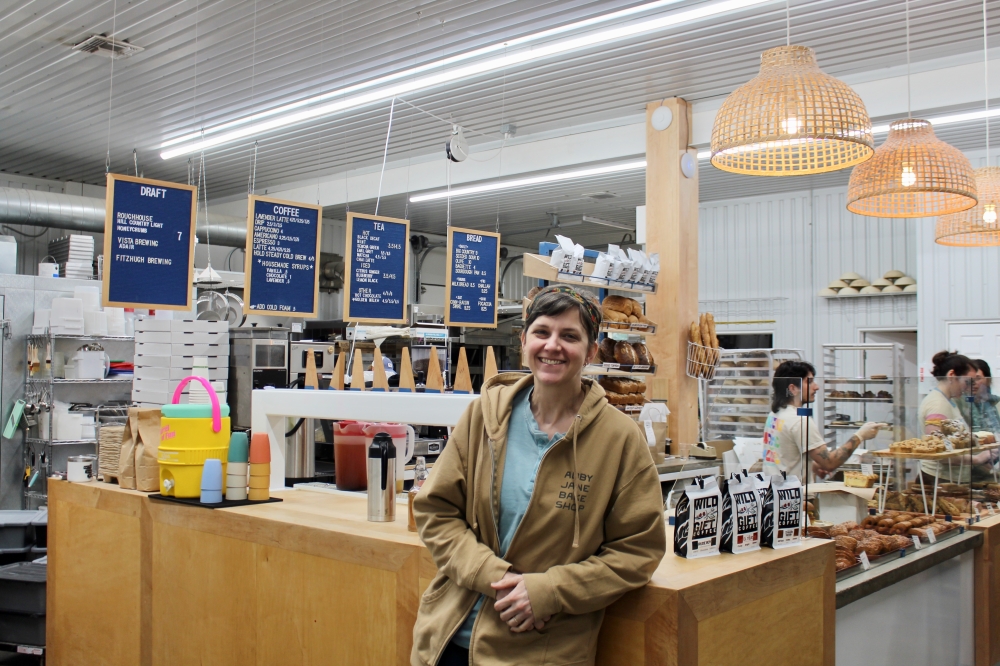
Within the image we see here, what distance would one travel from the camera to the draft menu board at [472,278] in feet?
24.2

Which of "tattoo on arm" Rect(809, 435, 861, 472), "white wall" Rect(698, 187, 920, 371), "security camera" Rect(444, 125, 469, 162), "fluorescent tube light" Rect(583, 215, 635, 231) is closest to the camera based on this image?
"tattoo on arm" Rect(809, 435, 861, 472)

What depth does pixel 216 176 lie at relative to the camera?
Answer: 36.0ft

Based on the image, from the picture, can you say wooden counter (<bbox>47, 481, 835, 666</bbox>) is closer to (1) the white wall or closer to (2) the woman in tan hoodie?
(2) the woman in tan hoodie

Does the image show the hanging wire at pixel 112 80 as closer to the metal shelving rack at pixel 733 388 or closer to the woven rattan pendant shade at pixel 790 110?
the woven rattan pendant shade at pixel 790 110

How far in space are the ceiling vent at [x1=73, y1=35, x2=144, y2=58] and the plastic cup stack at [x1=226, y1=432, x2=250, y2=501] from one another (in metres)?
4.46

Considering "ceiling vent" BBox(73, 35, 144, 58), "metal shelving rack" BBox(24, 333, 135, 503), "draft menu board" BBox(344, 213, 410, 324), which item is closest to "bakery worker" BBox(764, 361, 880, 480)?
"draft menu board" BBox(344, 213, 410, 324)

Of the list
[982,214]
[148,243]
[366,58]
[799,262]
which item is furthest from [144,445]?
[799,262]

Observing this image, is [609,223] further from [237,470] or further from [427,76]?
[237,470]

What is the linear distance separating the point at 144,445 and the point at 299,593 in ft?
4.18

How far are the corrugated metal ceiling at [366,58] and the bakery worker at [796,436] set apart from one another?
10.4ft

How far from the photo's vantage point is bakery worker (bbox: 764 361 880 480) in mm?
3475

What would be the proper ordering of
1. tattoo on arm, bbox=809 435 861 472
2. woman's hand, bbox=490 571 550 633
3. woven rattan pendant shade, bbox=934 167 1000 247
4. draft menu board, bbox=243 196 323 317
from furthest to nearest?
draft menu board, bbox=243 196 323 317 → woven rattan pendant shade, bbox=934 167 1000 247 → tattoo on arm, bbox=809 435 861 472 → woman's hand, bbox=490 571 550 633

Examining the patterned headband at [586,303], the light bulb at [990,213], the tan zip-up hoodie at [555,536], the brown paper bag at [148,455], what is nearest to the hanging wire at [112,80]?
the brown paper bag at [148,455]

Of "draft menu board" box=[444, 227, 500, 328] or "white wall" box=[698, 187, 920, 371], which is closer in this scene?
"draft menu board" box=[444, 227, 500, 328]
